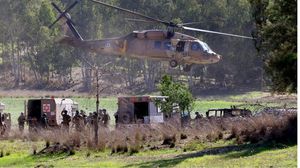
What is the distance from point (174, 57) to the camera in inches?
1843

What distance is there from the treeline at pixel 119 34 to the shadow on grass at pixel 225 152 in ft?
184

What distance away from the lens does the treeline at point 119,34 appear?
85000 mm

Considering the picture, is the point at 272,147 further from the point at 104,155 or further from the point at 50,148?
the point at 50,148

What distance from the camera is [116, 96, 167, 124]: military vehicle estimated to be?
3875 cm

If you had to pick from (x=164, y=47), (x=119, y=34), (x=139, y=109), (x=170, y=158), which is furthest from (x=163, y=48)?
(x=119, y=34)

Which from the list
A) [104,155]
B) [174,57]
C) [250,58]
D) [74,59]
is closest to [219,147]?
A: [104,155]

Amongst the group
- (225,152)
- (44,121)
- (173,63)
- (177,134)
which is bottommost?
(225,152)

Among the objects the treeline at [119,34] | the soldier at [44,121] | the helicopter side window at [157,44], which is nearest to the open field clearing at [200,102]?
the treeline at [119,34]

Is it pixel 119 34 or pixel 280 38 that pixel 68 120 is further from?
pixel 119 34

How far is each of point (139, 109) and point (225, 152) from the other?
1647 cm

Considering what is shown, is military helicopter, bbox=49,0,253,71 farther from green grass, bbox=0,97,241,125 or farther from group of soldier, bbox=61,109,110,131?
green grass, bbox=0,97,241,125

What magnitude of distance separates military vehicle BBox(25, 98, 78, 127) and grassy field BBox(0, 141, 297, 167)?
38.1 feet

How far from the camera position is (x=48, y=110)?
139 ft

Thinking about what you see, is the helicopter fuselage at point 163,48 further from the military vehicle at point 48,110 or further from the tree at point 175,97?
the tree at point 175,97
